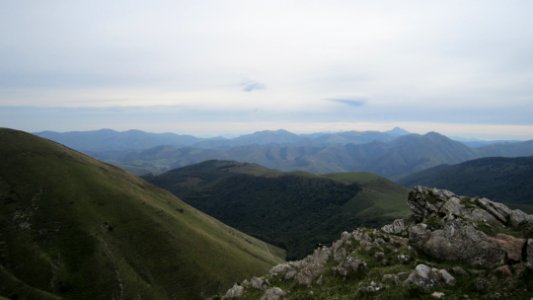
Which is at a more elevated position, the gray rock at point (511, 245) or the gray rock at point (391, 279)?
the gray rock at point (511, 245)

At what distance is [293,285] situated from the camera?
40562 mm

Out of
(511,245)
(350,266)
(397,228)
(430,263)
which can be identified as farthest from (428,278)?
(397,228)

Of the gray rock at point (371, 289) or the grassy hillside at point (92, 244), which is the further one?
the grassy hillside at point (92, 244)

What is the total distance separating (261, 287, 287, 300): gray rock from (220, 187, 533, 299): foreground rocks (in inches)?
4.4

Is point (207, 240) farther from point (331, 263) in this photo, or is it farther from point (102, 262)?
point (331, 263)

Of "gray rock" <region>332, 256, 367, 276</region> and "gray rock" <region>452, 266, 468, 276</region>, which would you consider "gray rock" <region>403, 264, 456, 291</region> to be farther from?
"gray rock" <region>332, 256, 367, 276</region>

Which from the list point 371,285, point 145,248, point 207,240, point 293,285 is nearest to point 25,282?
point 145,248

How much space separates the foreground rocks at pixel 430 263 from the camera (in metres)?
27.9

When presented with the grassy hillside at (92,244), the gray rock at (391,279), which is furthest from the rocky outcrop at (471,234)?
the grassy hillside at (92,244)

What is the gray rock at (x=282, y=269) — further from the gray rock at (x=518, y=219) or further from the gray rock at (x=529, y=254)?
the gray rock at (x=518, y=219)

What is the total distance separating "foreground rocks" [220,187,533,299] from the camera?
1099 inches

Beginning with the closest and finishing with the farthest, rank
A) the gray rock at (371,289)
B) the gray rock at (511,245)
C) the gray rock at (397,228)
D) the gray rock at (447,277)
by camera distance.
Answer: the gray rock at (447,277) → the gray rock at (511,245) → the gray rock at (371,289) → the gray rock at (397,228)

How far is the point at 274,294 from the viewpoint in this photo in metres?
38.9

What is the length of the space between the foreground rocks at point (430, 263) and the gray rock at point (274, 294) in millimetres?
112
